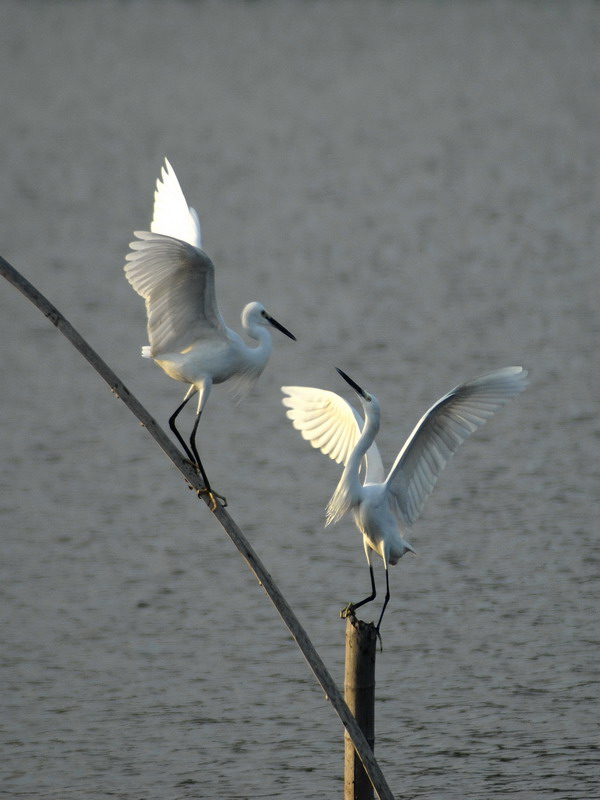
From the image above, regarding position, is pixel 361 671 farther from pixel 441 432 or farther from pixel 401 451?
pixel 441 432

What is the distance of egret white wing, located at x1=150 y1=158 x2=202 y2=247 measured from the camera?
20.3ft

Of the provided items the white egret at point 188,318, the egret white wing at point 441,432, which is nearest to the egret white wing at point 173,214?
the white egret at point 188,318

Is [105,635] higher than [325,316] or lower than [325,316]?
lower

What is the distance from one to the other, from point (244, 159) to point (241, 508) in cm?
1441

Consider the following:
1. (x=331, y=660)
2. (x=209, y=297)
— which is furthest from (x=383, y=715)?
(x=209, y=297)

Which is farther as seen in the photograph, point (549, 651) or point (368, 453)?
point (549, 651)

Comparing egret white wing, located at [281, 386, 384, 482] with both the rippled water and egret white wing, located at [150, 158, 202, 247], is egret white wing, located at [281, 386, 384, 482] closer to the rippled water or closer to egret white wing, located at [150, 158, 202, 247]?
egret white wing, located at [150, 158, 202, 247]

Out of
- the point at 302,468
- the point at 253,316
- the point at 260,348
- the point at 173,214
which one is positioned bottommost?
the point at 302,468

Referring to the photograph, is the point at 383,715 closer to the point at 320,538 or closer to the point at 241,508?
the point at 320,538

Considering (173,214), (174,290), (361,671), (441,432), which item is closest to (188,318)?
(174,290)

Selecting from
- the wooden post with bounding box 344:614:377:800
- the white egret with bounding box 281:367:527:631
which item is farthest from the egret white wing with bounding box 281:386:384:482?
the wooden post with bounding box 344:614:377:800

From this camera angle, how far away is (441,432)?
6.38m

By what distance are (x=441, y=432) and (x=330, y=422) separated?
22.9 inches

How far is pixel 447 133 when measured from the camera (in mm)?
24641
